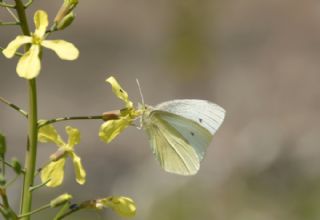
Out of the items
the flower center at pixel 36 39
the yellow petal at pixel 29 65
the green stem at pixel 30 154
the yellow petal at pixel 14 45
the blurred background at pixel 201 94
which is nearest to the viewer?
the yellow petal at pixel 29 65

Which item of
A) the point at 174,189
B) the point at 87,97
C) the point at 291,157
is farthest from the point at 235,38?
the point at 174,189

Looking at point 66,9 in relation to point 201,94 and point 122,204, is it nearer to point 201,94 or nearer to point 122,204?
point 122,204

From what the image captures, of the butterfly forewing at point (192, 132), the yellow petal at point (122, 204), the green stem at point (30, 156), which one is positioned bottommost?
the yellow petal at point (122, 204)

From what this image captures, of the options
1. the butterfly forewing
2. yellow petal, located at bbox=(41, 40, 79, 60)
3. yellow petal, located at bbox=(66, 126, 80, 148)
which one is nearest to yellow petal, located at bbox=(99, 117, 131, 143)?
yellow petal, located at bbox=(66, 126, 80, 148)

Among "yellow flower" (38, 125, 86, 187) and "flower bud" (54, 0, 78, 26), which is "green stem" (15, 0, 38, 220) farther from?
"flower bud" (54, 0, 78, 26)

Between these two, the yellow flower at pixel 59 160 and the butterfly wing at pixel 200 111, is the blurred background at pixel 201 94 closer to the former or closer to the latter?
the butterfly wing at pixel 200 111

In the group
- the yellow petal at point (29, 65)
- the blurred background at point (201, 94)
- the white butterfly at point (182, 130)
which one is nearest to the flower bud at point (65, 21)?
the yellow petal at point (29, 65)

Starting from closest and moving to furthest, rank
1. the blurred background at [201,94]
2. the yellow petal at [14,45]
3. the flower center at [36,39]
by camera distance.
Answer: the yellow petal at [14,45] < the flower center at [36,39] < the blurred background at [201,94]
